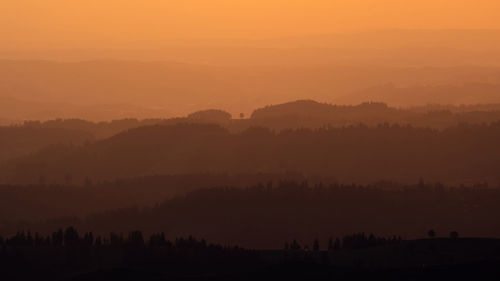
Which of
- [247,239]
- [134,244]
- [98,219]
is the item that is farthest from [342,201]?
[134,244]

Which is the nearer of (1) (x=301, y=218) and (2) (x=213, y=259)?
(2) (x=213, y=259)

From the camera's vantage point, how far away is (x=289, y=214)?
18800 centimetres


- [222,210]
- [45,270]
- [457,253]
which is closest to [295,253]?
[457,253]

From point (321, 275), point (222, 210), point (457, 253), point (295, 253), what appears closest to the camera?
point (321, 275)

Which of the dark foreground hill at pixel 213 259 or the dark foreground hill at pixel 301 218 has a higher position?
the dark foreground hill at pixel 301 218

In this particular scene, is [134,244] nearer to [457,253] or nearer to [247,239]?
[457,253]

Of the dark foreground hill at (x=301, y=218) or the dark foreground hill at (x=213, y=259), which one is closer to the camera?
the dark foreground hill at (x=213, y=259)

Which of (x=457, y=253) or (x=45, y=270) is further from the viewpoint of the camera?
(x=45, y=270)

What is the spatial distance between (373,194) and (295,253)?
100m

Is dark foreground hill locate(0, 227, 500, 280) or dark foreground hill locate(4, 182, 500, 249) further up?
dark foreground hill locate(4, 182, 500, 249)

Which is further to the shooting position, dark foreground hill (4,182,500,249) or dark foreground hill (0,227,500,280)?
dark foreground hill (4,182,500,249)

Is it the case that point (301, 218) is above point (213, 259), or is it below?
above

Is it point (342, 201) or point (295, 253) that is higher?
point (342, 201)

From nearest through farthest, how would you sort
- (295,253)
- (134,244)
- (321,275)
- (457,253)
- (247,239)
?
(321,275) → (457,253) → (295,253) → (134,244) → (247,239)
